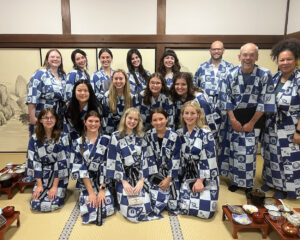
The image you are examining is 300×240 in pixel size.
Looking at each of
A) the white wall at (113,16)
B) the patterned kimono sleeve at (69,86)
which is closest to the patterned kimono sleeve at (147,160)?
the patterned kimono sleeve at (69,86)

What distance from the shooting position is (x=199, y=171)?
9.04ft

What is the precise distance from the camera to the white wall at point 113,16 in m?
4.36

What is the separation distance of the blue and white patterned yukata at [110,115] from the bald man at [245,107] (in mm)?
1284

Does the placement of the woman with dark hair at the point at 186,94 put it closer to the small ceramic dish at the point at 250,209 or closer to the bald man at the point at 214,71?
the bald man at the point at 214,71

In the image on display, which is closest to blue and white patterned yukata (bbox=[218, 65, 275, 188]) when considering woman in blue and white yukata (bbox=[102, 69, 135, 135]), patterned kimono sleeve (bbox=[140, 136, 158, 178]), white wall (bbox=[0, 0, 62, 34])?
patterned kimono sleeve (bbox=[140, 136, 158, 178])

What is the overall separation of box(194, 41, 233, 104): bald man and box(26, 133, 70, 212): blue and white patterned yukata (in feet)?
7.26

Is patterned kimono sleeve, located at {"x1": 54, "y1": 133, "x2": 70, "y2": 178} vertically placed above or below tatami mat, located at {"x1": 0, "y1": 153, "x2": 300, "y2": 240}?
above

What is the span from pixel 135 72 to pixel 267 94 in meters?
1.84

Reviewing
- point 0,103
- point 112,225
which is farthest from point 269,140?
point 0,103

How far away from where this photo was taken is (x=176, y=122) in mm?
3426

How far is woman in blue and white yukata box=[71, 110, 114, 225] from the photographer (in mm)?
2672

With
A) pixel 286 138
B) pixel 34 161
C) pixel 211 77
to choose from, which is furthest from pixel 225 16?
pixel 34 161

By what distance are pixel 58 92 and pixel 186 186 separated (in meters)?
2.10

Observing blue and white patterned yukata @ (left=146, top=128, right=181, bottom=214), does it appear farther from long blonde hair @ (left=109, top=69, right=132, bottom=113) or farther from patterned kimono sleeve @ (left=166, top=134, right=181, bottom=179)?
long blonde hair @ (left=109, top=69, right=132, bottom=113)
